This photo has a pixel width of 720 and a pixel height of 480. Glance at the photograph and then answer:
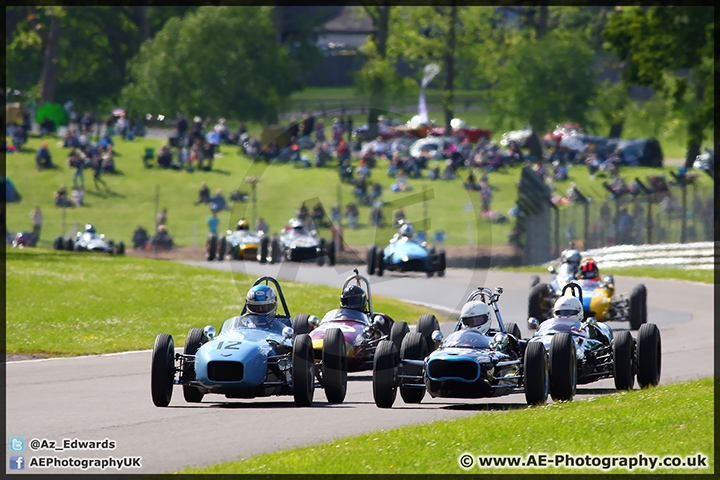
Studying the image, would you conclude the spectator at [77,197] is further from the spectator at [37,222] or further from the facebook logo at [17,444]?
the facebook logo at [17,444]

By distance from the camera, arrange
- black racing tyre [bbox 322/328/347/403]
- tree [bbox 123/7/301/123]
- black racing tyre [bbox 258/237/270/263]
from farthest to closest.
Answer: tree [bbox 123/7/301/123] < black racing tyre [bbox 258/237/270/263] < black racing tyre [bbox 322/328/347/403]

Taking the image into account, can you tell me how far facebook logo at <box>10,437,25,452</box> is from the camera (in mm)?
11078

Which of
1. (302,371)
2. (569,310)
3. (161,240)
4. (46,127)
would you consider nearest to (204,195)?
(161,240)

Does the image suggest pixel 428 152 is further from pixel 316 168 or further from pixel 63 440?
pixel 63 440

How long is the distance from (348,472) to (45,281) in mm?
21338

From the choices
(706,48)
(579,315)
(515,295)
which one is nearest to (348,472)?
(579,315)

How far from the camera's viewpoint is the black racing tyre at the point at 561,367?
13.4 meters

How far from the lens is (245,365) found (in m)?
13.2

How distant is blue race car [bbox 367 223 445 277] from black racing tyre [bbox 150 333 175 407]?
17.4 metres

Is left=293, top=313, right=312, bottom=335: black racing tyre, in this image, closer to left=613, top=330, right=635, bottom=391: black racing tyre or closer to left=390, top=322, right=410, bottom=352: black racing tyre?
left=390, top=322, right=410, bottom=352: black racing tyre

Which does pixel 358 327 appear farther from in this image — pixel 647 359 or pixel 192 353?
pixel 647 359

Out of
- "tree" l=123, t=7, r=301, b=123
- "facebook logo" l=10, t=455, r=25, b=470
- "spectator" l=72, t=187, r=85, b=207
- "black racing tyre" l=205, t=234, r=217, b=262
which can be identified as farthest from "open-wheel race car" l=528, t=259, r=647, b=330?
"tree" l=123, t=7, r=301, b=123

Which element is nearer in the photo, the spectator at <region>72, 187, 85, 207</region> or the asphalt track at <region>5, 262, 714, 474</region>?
the asphalt track at <region>5, 262, 714, 474</region>

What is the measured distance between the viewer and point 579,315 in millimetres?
15828
